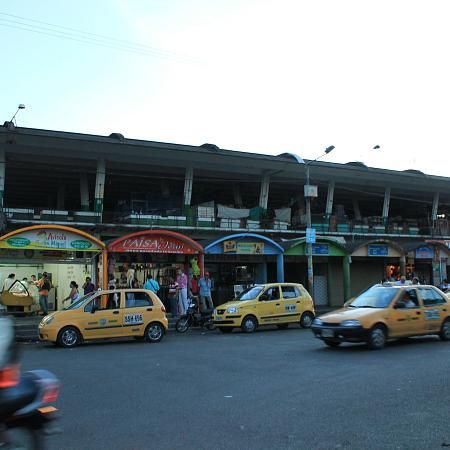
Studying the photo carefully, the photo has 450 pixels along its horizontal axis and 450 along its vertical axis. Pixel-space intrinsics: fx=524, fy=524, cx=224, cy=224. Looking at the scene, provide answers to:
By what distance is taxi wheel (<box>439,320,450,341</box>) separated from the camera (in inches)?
542

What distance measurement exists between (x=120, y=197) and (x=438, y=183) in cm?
2097

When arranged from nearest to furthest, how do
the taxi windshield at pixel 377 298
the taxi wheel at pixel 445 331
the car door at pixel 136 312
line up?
1. the taxi windshield at pixel 377 298
2. the taxi wheel at pixel 445 331
3. the car door at pixel 136 312

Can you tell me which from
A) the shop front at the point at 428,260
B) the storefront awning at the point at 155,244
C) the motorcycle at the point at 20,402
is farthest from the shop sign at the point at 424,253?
the motorcycle at the point at 20,402

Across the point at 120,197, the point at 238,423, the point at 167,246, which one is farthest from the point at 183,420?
the point at 120,197

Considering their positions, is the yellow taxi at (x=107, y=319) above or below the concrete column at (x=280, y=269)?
below

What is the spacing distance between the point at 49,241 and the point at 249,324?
29.0 feet

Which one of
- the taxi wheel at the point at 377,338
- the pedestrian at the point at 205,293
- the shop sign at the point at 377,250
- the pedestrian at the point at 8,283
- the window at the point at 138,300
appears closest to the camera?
the taxi wheel at the point at 377,338

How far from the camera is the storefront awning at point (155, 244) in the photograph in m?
22.0

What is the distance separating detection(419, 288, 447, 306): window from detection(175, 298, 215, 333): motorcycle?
24.0ft

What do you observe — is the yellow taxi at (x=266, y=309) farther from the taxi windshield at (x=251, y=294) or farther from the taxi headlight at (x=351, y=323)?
the taxi headlight at (x=351, y=323)

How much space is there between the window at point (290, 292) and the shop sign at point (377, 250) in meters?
11.4

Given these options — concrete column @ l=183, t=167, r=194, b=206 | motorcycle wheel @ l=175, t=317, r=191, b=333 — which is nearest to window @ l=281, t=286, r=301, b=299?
motorcycle wheel @ l=175, t=317, r=191, b=333

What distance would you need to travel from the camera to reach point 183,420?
20.5 ft

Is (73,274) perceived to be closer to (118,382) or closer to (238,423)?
(118,382)
